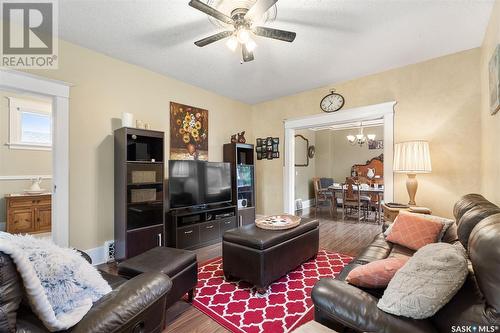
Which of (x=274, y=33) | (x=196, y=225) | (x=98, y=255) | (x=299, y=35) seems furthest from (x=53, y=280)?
(x=299, y=35)

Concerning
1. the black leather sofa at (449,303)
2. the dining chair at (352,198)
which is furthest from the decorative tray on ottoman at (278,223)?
the dining chair at (352,198)

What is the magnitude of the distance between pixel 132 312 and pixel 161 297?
0.22 m

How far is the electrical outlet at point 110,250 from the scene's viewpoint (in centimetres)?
298

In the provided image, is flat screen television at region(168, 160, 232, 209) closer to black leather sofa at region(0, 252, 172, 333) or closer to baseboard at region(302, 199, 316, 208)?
black leather sofa at region(0, 252, 172, 333)

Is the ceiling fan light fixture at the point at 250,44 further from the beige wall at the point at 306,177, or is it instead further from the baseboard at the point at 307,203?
the baseboard at the point at 307,203

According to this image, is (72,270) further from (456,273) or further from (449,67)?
(449,67)

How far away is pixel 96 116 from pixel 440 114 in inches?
182

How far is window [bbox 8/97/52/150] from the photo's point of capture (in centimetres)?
415

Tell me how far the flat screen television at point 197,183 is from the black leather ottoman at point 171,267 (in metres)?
1.38

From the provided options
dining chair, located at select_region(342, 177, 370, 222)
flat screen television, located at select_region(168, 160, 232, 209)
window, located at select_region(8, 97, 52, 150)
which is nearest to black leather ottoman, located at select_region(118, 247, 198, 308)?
flat screen television, located at select_region(168, 160, 232, 209)

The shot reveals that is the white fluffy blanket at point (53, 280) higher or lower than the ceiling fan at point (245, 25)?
lower

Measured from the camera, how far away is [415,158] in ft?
9.45

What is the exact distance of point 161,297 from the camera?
1.29 meters

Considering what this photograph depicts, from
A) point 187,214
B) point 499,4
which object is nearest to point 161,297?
point 187,214
